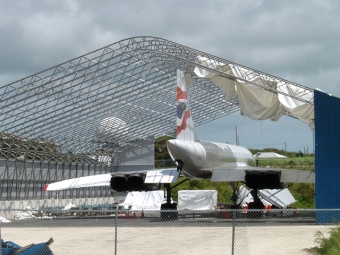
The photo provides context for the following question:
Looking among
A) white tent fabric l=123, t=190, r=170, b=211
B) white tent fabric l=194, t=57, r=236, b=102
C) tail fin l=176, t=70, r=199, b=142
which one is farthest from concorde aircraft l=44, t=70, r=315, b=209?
white tent fabric l=123, t=190, r=170, b=211

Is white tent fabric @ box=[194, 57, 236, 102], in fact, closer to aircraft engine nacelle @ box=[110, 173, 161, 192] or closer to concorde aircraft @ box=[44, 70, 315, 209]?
concorde aircraft @ box=[44, 70, 315, 209]

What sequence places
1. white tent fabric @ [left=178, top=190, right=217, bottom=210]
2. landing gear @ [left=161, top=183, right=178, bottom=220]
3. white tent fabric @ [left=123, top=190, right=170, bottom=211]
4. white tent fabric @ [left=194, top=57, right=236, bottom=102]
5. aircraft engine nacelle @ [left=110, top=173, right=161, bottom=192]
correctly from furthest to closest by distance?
1. white tent fabric @ [left=123, top=190, right=170, bottom=211]
2. white tent fabric @ [left=178, top=190, right=217, bottom=210]
3. white tent fabric @ [left=194, top=57, right=236, bottom=102]
4. aircraft engine nacelle @ [left=110, top=173, right=161, bottom=192]
5. landing gear @ [left=161, top=183, right=178, bottom=220]

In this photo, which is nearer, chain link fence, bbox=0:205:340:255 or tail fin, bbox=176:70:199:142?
chain link fence, bbox=0:205:340:255

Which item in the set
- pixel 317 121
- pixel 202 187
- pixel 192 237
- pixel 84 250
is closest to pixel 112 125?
pixel 202 187

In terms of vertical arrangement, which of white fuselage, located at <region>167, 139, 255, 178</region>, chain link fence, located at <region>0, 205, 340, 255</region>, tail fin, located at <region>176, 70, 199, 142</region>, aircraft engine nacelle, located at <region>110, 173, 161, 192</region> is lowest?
chain link fence, located at <region>0, 205, 340, 255</region>

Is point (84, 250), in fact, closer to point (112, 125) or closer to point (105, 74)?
point (105, 74)

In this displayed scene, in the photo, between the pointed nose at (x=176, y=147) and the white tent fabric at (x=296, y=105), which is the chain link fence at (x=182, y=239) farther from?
the white tent fabric at (x=296, y=105)

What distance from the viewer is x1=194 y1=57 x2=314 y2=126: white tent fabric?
85.1ft

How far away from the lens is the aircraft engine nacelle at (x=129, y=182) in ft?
87.3

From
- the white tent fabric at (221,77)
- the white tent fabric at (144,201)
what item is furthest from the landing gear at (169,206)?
the white tent fabric at (144,201)

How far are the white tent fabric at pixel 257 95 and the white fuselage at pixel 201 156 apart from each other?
8.91ft

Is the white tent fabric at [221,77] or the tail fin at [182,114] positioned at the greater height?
the white tent fabric at [221,77]

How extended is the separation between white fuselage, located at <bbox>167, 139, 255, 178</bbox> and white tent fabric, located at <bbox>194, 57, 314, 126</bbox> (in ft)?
8.91

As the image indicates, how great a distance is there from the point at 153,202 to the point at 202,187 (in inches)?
653
